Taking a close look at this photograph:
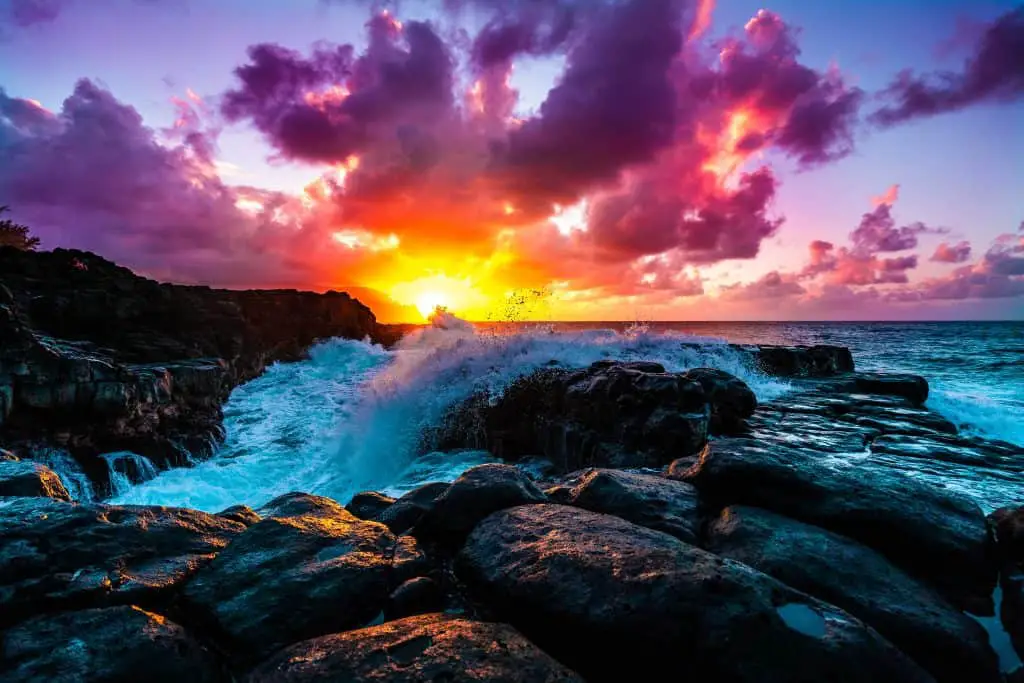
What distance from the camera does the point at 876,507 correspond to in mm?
3568

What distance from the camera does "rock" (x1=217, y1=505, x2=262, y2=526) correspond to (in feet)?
12.8

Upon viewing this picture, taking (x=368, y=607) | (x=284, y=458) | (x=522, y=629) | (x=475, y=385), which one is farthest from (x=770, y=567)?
(x=284, y=458)

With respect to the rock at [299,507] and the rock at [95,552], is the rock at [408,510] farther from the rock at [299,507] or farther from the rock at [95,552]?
the rock at [95,552]

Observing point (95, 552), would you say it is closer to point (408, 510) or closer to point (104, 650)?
point (104, 650)

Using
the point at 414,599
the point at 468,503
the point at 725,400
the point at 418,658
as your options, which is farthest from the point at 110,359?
the point at 725,400

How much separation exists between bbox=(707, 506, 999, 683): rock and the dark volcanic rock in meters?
5.30

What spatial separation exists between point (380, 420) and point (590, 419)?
635cm

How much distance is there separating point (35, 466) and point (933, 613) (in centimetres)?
753

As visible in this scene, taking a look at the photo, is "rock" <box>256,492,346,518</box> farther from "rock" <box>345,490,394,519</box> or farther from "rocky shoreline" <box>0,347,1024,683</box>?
"rock" <box>345,490,394,519</box>

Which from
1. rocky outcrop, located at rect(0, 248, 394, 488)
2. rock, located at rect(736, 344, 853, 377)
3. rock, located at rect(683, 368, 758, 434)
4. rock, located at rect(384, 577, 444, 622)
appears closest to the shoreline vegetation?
rock, located at rect(384, 577, 444, 622)

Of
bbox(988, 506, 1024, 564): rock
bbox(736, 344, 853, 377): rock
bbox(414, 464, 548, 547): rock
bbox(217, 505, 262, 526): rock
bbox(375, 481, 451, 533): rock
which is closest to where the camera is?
bbox(988, 506, 1024, 564): rock

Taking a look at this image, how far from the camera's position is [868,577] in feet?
9.68

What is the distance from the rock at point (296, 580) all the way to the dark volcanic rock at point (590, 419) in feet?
20.9

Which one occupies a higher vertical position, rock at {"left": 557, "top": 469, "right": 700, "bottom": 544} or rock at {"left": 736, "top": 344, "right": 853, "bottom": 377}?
rock at {"left": 557, "top": 469, "right": 700, "bottom": 544}
